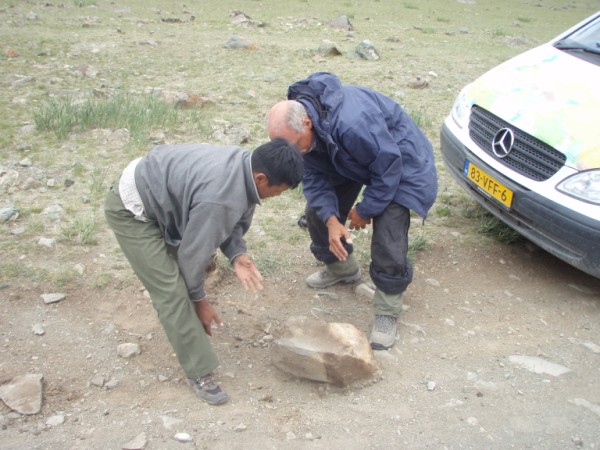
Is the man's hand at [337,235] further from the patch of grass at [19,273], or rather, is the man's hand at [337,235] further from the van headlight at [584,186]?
the patch of grass at [19,273]

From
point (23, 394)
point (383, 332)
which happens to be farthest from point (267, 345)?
point (23, 394)

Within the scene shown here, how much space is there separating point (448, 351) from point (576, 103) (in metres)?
1.63

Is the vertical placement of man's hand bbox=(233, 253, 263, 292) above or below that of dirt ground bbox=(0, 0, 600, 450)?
above

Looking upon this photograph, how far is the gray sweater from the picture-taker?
7.63ft

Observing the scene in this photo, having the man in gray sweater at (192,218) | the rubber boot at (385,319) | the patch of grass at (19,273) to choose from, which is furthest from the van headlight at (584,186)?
the patch of grass at (19,273)

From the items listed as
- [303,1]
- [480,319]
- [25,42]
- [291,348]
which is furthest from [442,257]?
[303,1]

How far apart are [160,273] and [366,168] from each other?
111cm

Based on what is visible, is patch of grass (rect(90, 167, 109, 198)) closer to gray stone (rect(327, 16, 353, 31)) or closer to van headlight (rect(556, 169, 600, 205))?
van headlight (rect(556, 169, 600, 205))

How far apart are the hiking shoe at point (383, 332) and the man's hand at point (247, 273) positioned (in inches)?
35.0

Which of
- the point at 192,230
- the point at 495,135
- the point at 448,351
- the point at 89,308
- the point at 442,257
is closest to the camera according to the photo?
the point at 192,230

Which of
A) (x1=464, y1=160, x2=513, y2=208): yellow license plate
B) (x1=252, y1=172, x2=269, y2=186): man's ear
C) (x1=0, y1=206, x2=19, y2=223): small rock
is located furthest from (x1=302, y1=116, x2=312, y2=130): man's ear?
(x1=0, y1=206, x2=19, y2=223): small rock

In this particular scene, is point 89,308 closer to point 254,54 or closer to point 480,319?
point 480,319

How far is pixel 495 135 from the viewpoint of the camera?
368 centimetres

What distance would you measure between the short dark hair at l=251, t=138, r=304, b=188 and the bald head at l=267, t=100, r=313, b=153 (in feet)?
0.86
